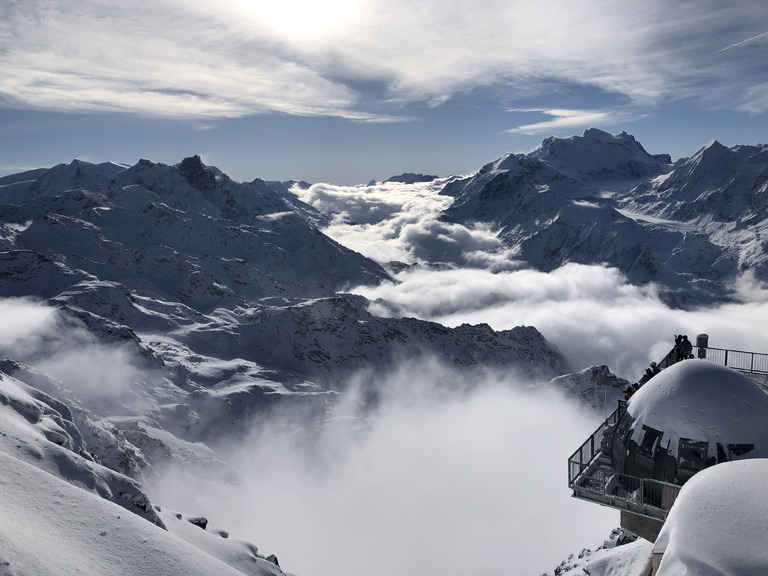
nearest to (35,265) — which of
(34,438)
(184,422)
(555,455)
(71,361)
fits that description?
(71,361)

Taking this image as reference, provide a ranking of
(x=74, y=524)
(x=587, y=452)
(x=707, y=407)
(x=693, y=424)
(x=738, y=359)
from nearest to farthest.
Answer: (x=693, y=424), (x=707, y=407), (x=74, y=524), (x=587, y=452), (x=738, y=359)

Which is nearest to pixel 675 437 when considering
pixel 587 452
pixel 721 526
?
pixel 721 526

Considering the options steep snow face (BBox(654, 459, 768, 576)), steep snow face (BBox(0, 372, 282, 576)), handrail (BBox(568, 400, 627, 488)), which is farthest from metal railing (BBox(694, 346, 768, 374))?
steep snow face (BBox(0, 372, 282, 576))

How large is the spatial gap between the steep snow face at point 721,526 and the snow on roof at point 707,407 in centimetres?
304

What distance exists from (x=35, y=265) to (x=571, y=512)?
176 meters

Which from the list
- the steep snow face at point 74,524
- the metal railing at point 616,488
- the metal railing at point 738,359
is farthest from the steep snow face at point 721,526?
the steep snow face at point 74,524

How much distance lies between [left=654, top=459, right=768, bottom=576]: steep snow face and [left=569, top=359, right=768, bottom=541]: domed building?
2.95 m

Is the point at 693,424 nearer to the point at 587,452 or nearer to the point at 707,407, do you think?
the point at 707,407

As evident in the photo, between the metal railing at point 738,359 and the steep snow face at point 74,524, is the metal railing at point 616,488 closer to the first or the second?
the metal railing at point 738,359

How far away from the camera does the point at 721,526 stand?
43.2ft

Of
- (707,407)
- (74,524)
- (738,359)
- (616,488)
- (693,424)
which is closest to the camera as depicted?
(693,424)

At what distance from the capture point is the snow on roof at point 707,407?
1792 centimetres

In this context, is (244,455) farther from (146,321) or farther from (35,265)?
(35,265)

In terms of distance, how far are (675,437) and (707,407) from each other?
140 cm
